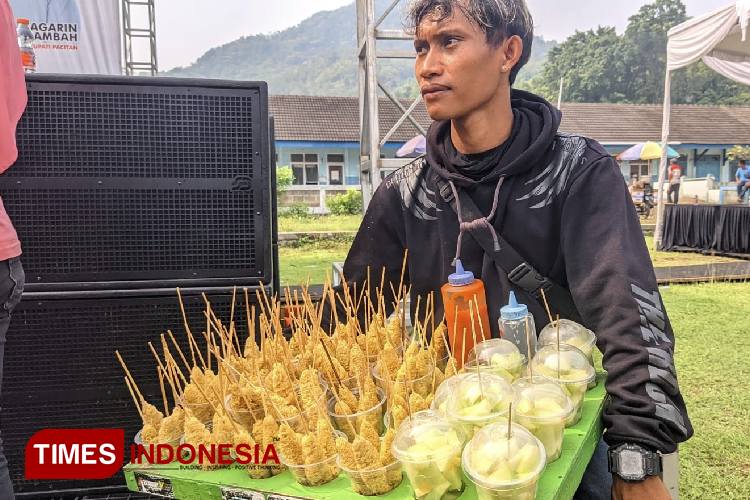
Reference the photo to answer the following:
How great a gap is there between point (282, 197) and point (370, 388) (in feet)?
71.0

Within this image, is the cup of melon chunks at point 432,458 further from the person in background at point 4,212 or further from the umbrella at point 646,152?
the umbrella at point 646,152

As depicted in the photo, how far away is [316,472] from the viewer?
47.8 inches

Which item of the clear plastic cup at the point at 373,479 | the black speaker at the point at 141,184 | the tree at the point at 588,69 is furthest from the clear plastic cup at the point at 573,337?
the tree at the point at 588,69

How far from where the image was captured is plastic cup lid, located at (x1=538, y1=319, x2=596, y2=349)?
5.22ft

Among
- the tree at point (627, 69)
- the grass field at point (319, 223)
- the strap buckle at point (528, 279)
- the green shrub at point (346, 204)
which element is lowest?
the grass field at point (319, 223)

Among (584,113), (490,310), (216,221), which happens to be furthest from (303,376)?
(584,113)

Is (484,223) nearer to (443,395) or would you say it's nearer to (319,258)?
(443,395)

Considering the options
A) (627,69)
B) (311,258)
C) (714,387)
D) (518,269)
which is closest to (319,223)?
(311,258)

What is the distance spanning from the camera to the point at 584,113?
29641 millimetres

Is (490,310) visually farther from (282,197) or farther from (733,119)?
(733,119)

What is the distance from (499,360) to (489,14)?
103 centimetres

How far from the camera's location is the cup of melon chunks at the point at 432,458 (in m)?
1.09

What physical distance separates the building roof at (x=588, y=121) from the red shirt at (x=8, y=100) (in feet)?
67.9

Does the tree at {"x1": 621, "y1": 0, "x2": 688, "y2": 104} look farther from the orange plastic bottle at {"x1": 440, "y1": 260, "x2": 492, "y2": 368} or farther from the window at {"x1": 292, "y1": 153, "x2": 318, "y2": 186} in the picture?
the orange plastic bottle at {"x1": 440, "y1": 260, "x2": 492, "y2": 368}
